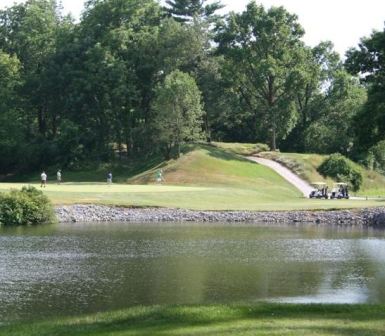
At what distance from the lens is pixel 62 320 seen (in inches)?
669

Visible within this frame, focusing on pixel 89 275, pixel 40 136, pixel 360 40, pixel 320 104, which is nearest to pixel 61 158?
pixel 40 136

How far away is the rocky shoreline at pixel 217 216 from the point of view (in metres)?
49.1

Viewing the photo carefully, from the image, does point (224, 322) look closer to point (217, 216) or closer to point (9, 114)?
point (217, 216)

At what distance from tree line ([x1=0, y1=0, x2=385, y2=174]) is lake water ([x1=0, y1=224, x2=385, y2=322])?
145 feet

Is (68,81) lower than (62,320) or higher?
higher

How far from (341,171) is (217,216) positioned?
109ft

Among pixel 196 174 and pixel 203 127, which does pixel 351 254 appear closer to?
pixel 196 174

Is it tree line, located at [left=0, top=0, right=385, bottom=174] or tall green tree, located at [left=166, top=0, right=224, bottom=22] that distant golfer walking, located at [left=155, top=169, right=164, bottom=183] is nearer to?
tree line, located at [left=0, top=0, right=385, bottom=174]

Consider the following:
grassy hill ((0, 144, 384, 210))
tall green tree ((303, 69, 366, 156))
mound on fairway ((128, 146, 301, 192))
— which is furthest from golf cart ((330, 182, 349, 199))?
tall green tree ((303, 69, 366, 156))

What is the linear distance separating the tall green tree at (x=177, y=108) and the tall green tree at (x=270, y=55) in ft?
38.5

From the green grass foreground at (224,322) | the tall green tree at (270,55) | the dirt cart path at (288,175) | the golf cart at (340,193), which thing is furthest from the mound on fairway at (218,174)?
the green grass foreground at (224,322)

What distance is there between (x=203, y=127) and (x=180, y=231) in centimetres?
5899

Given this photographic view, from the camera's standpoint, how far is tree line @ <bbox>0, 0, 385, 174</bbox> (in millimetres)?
90812

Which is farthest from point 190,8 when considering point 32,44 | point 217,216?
point 217,216
